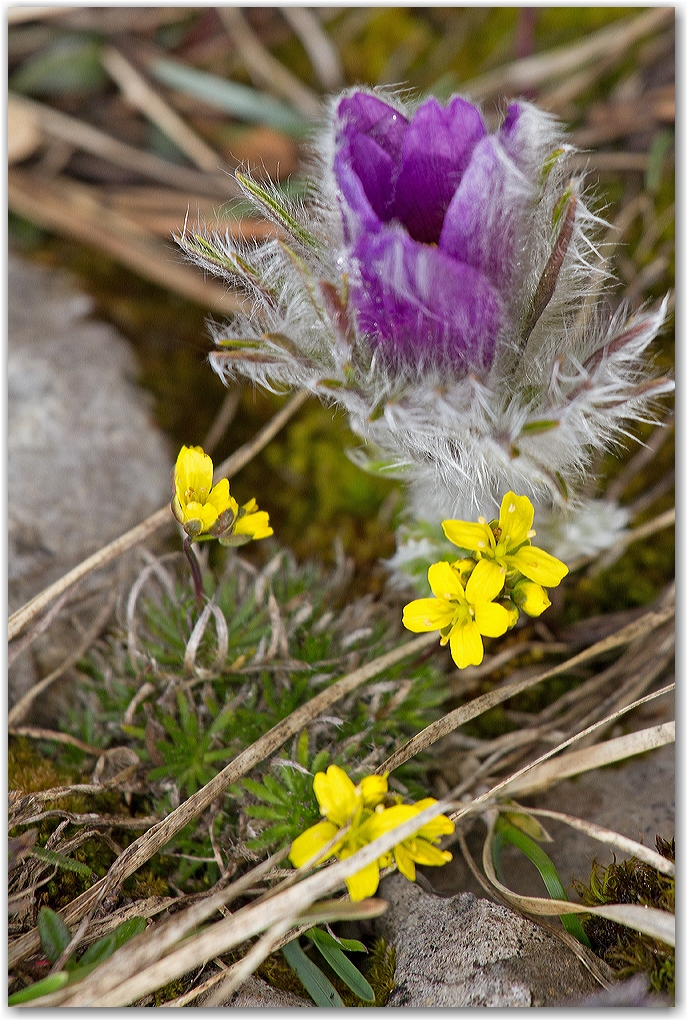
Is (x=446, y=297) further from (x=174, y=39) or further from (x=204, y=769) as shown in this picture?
(x=174, y=39)

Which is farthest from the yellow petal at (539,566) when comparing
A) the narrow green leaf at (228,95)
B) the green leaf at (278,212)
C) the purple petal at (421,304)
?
the narrow green leaf at (228,95)

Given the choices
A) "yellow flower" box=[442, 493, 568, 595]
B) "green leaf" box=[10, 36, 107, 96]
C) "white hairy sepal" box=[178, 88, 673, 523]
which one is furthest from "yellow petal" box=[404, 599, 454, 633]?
"green leaf" box=[10, 36, 107, 96]

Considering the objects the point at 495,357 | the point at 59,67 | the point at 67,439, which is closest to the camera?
the point at 495,357

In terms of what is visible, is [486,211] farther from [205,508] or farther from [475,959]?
[475,959]

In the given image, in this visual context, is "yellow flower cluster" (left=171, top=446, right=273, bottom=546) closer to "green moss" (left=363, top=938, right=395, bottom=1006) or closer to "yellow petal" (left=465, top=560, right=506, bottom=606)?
"yellow petal" (left=465, top=560, right=506, bottom=606)

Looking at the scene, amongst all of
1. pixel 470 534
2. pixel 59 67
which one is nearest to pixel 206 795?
pixel 470 534

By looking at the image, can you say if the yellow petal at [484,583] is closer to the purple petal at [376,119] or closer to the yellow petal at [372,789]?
the yellow petal at [372,789]

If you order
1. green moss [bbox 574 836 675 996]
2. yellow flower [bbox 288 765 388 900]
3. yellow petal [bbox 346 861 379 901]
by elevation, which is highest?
yellow flower [bbox 288 765 388 900]
